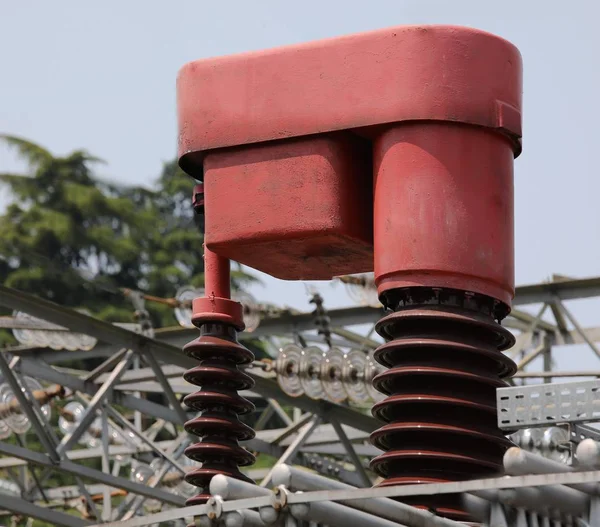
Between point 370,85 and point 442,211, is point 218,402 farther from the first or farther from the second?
point 370,85

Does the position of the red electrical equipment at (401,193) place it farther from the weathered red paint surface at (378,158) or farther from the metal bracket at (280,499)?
the metal bracket at (280,499)

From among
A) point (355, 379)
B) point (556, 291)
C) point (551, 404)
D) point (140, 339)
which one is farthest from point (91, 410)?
point (551, 404)

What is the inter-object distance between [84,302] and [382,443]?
146ft

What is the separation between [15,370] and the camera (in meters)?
26.6

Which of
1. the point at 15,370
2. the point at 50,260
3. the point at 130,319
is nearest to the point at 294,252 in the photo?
the point at 15,370

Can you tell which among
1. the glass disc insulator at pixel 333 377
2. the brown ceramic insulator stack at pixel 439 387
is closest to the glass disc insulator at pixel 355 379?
the glass disc insulator at pixel 333 377

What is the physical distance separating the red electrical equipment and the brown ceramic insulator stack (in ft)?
0.03

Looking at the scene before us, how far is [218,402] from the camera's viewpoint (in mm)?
13688

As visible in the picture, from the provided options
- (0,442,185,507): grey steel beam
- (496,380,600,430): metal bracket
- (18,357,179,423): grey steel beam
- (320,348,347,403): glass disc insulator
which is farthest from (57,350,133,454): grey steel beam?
(496,380,600,430): metal bracket

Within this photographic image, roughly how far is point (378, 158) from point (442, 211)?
58cm

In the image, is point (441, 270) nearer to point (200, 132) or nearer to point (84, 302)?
point (200, 132)

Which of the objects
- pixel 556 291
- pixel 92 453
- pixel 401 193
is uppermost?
pixel 556 291

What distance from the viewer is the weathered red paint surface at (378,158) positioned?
40.7 feet

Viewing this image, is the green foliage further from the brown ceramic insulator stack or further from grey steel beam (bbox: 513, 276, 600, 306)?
the brown ceramic insulator stack
